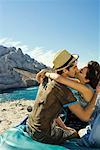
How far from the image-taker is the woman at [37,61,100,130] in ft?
12.6

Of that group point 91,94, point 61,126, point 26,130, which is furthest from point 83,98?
point 26,130

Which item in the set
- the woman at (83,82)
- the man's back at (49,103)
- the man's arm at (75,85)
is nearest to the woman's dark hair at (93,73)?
the woman at (83,82)

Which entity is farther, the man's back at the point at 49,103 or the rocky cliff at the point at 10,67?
the rocky cliff at the point at 10,67

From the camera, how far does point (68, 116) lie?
5008mm

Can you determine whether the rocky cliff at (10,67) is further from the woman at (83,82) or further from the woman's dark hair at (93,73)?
the woman's dark hair at (93,73)

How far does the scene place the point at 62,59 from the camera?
3.94 m

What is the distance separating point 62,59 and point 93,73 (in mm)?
862

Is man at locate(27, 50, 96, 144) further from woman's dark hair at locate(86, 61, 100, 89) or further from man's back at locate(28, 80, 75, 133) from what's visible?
woman's dark hair at locate(86, 61, 100, 89)

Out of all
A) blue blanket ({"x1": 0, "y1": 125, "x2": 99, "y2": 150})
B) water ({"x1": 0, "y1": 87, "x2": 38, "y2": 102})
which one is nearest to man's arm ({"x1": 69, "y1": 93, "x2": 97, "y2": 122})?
blue blanket ({"x1": 0, "y1": 125, "x2": 99, "y2": 150})

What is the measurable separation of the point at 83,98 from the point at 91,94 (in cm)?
23

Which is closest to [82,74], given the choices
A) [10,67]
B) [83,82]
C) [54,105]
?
[83,82]

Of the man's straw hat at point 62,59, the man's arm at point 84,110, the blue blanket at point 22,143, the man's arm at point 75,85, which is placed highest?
the man's straw hat at point 62,59

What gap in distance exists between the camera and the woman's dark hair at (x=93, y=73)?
15.1ft

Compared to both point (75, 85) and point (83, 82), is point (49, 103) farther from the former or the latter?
point (83, 82)
